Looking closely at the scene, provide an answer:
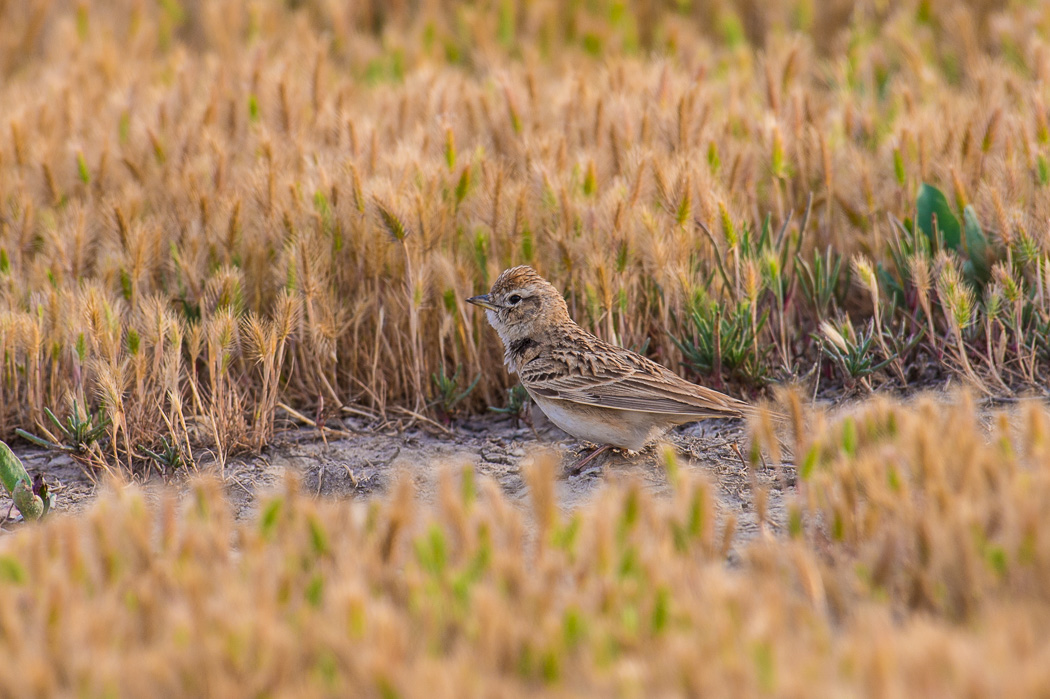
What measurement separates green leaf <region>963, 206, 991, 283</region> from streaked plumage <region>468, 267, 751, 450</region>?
5.31 ft

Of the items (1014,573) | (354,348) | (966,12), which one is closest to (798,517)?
(1014,573)

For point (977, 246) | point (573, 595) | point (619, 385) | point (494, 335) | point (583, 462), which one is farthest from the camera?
point (494, 335)

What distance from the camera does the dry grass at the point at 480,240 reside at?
4.73m

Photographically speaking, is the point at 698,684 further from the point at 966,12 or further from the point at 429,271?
the point at 966,12

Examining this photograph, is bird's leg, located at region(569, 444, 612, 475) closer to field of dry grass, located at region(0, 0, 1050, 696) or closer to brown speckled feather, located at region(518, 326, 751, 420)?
brown speckled feather, located at region(518, 326, 751, 420)

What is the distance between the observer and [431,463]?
15.3 feet

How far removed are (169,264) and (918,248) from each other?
373cm

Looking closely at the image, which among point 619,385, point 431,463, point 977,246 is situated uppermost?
point 977,246

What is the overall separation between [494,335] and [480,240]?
521 millimetres

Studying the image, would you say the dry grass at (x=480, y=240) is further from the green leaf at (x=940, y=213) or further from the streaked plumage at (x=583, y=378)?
the streaked plumage at (x=583, y=378)

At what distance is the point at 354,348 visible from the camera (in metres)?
5.20

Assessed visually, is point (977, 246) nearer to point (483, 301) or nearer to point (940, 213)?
point (940, 213)

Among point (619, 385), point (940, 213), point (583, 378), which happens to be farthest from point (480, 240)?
point (940, 213)

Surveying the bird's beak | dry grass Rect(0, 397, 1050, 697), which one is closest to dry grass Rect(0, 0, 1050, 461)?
the bird's beak
